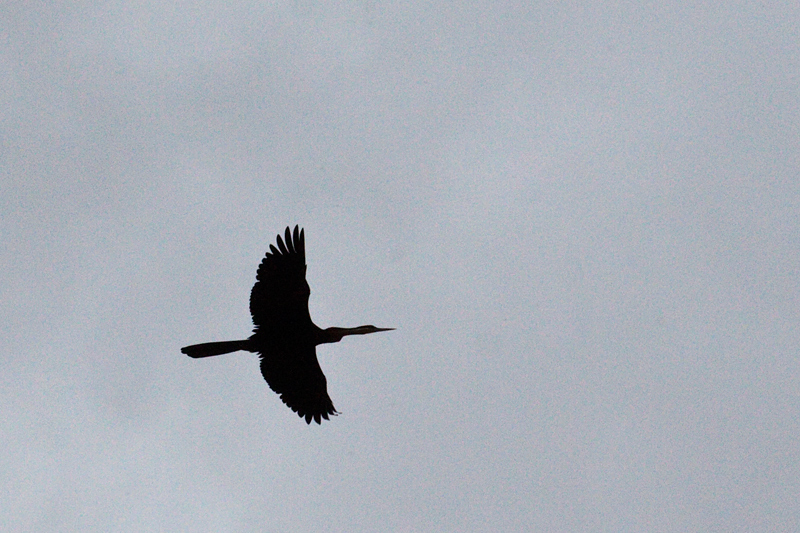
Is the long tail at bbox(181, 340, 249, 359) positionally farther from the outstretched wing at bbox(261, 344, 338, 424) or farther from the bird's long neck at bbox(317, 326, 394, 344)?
the bird's long neck at bbox(317, 326, 394, 344)

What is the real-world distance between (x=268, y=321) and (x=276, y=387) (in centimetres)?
183

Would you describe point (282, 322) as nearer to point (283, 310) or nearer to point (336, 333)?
point (283, 310)

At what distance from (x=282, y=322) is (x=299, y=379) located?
1678 millimetres

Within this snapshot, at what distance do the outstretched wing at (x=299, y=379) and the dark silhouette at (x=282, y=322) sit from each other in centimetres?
2

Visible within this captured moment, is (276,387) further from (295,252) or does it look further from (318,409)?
(295,252)

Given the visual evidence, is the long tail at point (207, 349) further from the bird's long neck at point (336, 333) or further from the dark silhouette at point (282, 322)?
the bird's long neck at point (336, 333)

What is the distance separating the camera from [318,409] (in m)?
17.8

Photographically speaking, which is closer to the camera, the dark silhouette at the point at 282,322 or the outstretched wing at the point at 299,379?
the dark silhouette at the point at 282,322

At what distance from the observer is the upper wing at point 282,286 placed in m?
16.5

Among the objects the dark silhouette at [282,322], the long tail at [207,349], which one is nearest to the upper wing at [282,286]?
the dark silhouette at [282,322]

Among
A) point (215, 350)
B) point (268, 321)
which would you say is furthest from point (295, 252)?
point (215, 350)

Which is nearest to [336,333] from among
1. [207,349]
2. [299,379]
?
[299,379]

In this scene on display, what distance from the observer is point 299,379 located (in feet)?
58.2

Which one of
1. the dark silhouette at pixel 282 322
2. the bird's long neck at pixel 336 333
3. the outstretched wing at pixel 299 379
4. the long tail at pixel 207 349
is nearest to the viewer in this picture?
the long tail at pixel 207 349
